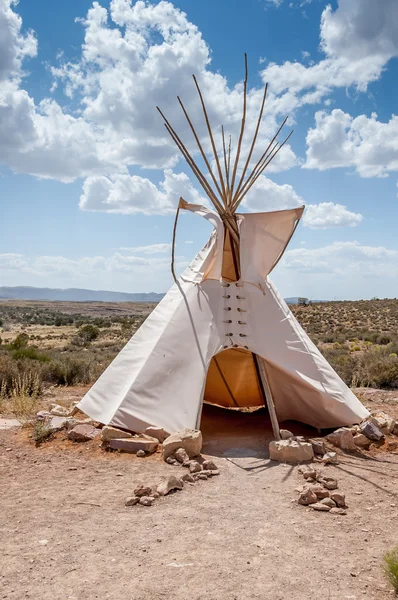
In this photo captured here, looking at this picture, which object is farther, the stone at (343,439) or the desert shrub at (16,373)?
the desert shrub at (16,373)

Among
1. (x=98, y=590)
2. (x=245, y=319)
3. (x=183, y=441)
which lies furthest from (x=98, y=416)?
(x=98, y=590)

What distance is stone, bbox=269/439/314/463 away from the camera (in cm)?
570

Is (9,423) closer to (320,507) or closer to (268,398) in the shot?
(268,398)

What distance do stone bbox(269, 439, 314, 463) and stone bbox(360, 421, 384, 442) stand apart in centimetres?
112

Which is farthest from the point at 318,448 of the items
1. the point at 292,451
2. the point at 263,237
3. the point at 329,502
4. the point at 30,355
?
the point at 30,355

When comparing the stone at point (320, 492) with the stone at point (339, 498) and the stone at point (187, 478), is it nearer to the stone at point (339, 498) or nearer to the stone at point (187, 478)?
the stone at point (339, 498)

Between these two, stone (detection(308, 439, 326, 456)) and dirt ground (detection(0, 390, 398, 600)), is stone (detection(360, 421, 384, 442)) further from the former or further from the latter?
stone (detection(308, 439, 326, 456))

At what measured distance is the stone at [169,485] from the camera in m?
4.73

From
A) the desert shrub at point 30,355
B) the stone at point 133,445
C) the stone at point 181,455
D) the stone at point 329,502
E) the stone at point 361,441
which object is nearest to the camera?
the stone at point 329,502

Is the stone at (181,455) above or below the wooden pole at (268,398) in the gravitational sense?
below

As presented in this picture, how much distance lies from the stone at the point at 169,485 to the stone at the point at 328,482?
1.34 m

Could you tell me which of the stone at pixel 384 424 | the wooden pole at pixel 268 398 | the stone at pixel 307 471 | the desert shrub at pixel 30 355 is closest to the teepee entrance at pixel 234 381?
the wooden pole at pixel 268 398

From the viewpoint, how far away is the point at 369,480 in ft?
A: 17.1

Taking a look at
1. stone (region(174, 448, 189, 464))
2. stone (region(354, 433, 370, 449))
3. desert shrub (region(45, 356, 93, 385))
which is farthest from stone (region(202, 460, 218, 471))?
desert shrub (region(45, 356, 93, 385))
